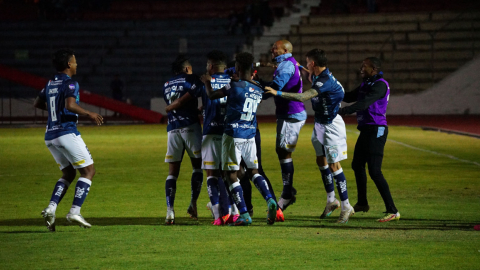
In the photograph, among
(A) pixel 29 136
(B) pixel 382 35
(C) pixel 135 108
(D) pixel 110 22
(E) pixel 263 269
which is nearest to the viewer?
(E) pixel 263 269

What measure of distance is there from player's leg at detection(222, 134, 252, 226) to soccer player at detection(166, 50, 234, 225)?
0.68ft

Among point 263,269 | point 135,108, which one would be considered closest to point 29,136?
point 135,108

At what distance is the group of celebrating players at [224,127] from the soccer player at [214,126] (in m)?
0.01

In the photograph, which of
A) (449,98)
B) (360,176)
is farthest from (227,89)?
(449,98)

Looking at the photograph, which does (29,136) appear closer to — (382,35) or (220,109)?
(220,109)

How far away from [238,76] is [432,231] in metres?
2.85

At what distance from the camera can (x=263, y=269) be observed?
623 centimetres

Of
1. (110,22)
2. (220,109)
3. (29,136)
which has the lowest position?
(29,136)

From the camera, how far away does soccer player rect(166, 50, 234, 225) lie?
28.2 feet

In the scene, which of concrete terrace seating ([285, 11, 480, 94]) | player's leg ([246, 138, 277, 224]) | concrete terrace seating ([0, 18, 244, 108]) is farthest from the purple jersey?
concrete terrace seating ([0, 18, 244, 108])

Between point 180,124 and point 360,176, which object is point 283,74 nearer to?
point 180,124

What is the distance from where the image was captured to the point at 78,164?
8219 mm

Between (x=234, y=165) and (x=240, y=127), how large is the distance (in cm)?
46

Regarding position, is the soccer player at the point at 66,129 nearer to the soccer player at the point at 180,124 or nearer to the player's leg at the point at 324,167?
the soccer player at the point at 180,124
